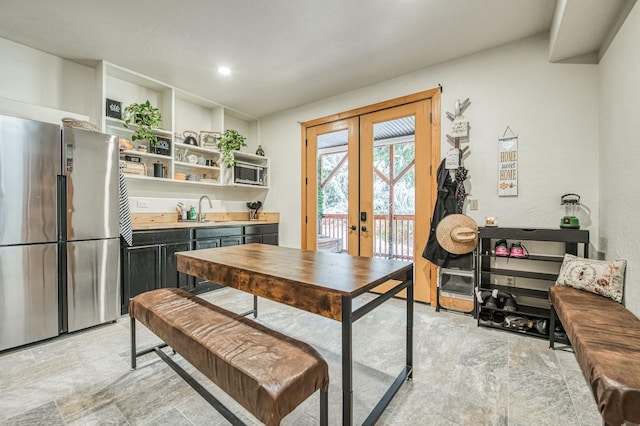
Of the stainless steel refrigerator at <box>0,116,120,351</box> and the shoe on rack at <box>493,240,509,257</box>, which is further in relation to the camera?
the shoe on rack at <box>493,240,509,257</box>

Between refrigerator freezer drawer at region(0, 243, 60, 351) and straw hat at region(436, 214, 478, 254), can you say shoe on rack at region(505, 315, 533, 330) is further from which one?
A: refrigerator freezer drawer at region(0, 243, 60, 351)

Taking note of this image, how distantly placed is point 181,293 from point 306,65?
2739 millimetres

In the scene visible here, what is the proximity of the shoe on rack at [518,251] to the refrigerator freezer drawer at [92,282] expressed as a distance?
3.88m

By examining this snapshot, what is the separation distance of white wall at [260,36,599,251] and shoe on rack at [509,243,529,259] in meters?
0.24

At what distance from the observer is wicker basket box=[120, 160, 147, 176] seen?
3.30 meters


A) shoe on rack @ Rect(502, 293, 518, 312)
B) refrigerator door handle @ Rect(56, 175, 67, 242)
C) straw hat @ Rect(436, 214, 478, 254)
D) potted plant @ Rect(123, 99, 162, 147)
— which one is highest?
potted plant @ Rect(123, 99, 162, 147)

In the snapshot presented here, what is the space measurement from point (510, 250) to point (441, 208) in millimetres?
753

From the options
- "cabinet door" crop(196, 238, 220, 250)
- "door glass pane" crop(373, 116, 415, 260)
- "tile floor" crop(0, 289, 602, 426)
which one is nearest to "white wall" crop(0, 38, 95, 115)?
"cabinet door" crop(196, 238, 220, 250)

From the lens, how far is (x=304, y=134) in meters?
4.48

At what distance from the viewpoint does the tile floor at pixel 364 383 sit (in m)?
1.54

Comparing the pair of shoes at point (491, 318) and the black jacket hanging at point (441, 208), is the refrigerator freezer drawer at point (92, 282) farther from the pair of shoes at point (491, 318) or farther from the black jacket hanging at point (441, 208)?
the pair of shoes at point (491, 318)

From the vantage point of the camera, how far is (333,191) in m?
4.22

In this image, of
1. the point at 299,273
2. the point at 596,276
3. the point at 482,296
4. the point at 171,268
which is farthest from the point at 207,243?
the point at 596,276

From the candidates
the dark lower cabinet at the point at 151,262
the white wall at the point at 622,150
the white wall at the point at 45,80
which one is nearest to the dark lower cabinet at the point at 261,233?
the dark lower cabinet at the point at 151,262
